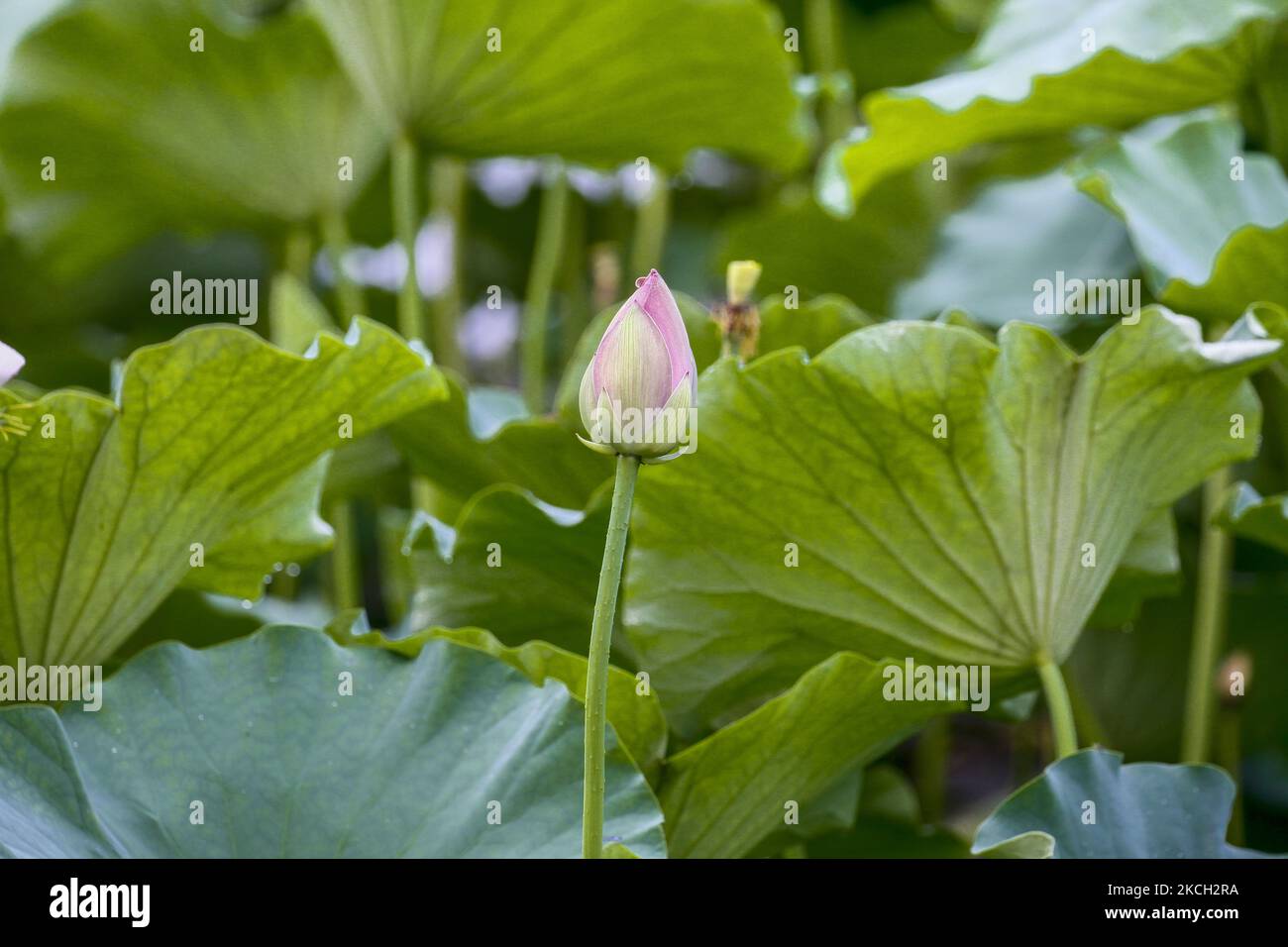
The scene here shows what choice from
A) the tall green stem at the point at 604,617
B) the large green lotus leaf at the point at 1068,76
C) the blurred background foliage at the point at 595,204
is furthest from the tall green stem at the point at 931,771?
the tall green stem at the point at 604,617

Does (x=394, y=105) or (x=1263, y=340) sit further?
(x=394, y=105)

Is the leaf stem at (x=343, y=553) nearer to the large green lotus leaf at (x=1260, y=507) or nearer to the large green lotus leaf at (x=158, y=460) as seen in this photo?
the large green lotus leaf at (x=158, y=460)

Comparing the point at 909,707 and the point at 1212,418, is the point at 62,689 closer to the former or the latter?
the point at 909,707

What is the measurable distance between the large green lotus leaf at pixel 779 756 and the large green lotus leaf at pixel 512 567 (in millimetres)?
147

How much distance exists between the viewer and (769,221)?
1.37m

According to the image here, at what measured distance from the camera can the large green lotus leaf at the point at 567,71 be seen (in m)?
1.11


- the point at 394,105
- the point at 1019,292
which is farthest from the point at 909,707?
the point at 394,105

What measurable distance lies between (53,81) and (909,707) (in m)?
0.99

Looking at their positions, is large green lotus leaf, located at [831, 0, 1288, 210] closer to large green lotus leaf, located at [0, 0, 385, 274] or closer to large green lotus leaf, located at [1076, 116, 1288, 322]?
large green lotus leaf, located at [1076, 116, 1288, 322]

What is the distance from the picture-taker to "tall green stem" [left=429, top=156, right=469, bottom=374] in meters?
1.45
